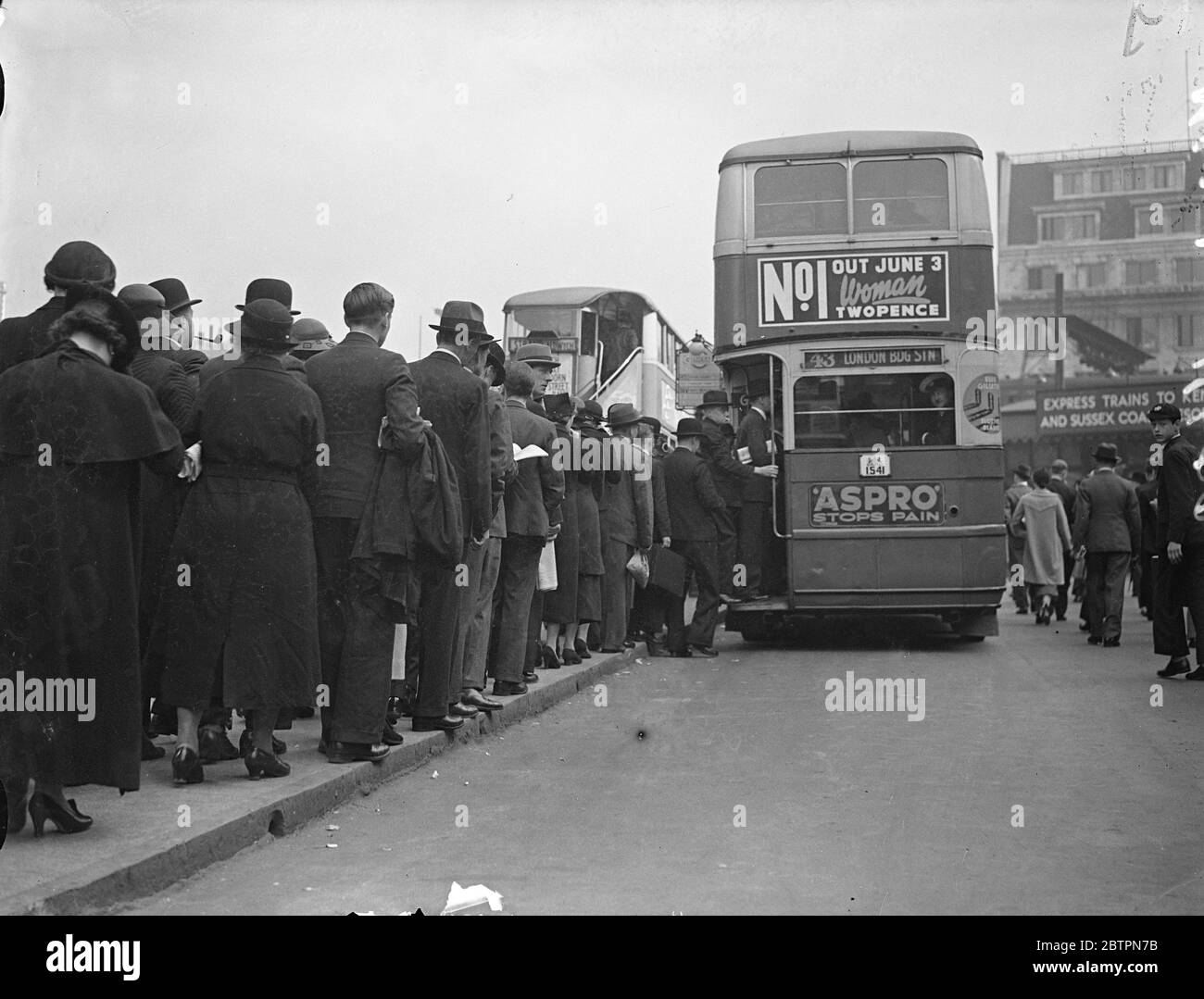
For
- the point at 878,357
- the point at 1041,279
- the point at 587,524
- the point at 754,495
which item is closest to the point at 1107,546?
the point at 878,357

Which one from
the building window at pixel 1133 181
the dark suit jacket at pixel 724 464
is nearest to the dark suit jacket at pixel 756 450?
the dark suit jacket at pixel 724 464

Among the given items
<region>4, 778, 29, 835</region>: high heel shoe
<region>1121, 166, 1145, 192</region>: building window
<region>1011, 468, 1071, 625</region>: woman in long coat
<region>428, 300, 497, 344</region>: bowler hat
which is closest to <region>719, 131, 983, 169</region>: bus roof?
<region>1011, 468, 1071, 625</region>: woman in long coat

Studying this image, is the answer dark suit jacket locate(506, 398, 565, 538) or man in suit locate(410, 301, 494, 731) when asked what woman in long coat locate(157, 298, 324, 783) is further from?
dark suit jacket locate(506, 398, 565, 538)

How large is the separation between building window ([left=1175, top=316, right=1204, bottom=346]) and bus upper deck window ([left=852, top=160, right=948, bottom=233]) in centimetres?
5538

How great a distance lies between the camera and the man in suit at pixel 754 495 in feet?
47.6

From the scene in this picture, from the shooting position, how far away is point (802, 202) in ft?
46.8

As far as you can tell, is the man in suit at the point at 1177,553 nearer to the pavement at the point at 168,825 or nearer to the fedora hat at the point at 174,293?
the pavement at the point at 168,825

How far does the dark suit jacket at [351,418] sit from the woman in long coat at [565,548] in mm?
4219

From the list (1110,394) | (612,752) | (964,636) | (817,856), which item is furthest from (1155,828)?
(1110,394)

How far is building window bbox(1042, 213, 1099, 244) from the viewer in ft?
216

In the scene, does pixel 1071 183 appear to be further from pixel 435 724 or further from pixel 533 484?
pixel 435 724

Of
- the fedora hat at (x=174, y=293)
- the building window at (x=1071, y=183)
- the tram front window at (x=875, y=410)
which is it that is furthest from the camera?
the building window at (x=1071, y=183)

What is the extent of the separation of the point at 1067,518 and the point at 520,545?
42.8 feet

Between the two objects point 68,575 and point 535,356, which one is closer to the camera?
point 68,575
